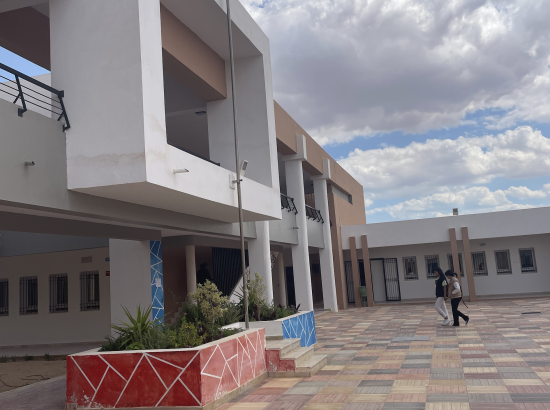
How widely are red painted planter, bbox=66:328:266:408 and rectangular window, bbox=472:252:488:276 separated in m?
21.7

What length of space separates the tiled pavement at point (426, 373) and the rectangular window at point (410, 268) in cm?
1229

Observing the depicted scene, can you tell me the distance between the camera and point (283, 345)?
8.48 m

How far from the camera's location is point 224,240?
49.6ft

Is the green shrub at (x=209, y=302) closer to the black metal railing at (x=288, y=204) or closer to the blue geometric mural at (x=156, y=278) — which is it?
the blue geometric mural at (x=156, y=278)

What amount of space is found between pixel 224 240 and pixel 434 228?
43.5 ft

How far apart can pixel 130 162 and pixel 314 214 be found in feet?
50.2

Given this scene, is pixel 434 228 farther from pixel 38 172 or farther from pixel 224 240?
pixel 38 172

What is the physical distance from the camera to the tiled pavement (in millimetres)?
6133

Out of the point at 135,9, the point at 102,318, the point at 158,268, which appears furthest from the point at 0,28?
the point at 102,318

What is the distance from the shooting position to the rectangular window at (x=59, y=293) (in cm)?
1612

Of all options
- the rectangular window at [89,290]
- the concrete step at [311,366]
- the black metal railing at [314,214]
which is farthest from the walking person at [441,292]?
the rectangular window at [89,290]

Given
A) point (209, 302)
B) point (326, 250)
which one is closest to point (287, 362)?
point (209, 302)

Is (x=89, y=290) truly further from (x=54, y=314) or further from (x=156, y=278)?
(x=156, y=278)

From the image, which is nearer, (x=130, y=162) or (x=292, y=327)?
(x=130, y=162)
